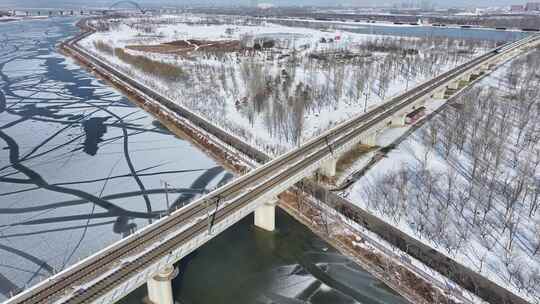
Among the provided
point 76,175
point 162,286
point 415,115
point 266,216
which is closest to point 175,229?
point 162,286

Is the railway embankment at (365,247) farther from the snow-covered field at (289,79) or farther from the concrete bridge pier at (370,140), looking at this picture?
the concrete bridge pier at (370,140)

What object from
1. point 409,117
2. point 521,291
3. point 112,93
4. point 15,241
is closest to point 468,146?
point 409,117

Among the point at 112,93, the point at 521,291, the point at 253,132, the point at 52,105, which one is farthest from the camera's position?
the point at 112,93

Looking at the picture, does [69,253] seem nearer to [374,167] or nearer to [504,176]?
[374,167]

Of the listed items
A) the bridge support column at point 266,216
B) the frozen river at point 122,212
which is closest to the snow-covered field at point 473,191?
the frozen river at point 122,212

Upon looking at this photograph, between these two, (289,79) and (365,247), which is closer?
(365,247)

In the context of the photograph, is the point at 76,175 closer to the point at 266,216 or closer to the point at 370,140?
the point at 266,216
